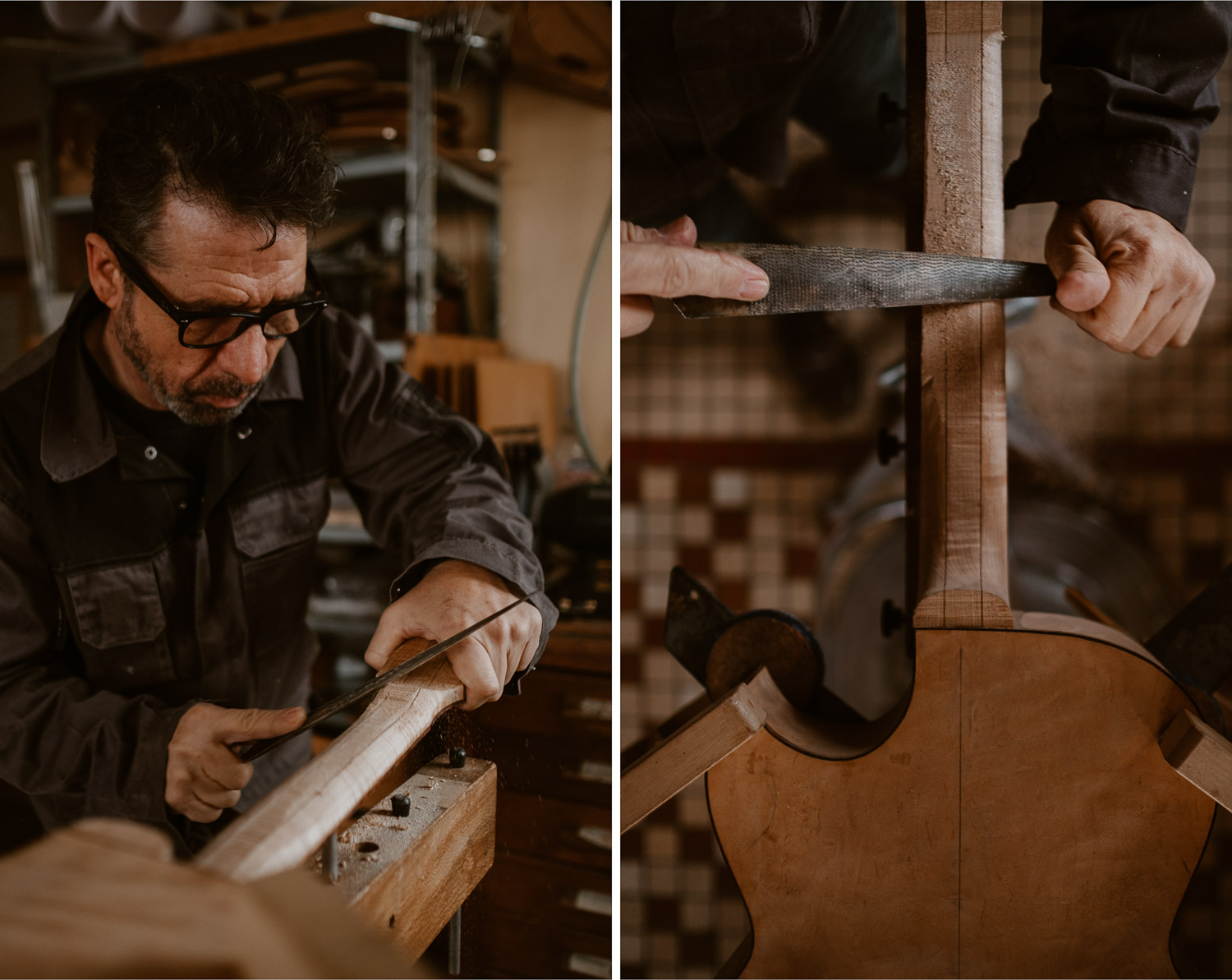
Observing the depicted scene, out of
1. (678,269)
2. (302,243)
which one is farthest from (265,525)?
(678,269)

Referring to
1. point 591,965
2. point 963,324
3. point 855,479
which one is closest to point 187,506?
point 591,965

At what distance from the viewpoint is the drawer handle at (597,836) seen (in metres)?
0.56

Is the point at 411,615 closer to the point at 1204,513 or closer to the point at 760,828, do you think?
the point at 760,828

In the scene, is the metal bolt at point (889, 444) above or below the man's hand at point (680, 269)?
below

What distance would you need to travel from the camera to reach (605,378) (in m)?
0.62

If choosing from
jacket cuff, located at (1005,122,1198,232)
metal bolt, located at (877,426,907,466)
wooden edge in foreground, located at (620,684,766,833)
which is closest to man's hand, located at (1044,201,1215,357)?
jacket cuff, located at (1005,122,1198,232)

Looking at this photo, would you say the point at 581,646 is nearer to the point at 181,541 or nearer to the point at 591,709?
the point at 591,709

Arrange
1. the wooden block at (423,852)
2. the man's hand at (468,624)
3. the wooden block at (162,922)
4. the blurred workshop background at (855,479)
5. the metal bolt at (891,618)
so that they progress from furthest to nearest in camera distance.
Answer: the blurred workshop background at (855,479) → the metal bolt at (891,618) → the man's hand at (468,624) → the wooden block at (423,852) → the wooden block at (162,922)

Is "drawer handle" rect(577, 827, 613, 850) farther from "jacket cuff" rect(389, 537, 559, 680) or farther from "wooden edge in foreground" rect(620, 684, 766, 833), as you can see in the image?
"jacket cuff" rect(389, 537, 559, 680)

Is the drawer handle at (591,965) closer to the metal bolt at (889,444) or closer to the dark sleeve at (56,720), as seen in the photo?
the dark sleeve at (56,720)

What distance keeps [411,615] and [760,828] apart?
13.3 inches

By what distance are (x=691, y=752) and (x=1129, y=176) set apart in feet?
2.02

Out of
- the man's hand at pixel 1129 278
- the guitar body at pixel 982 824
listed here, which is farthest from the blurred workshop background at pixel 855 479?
the guitar body at pixel 982 824

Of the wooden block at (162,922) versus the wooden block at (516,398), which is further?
the wooden block at (516,398)
